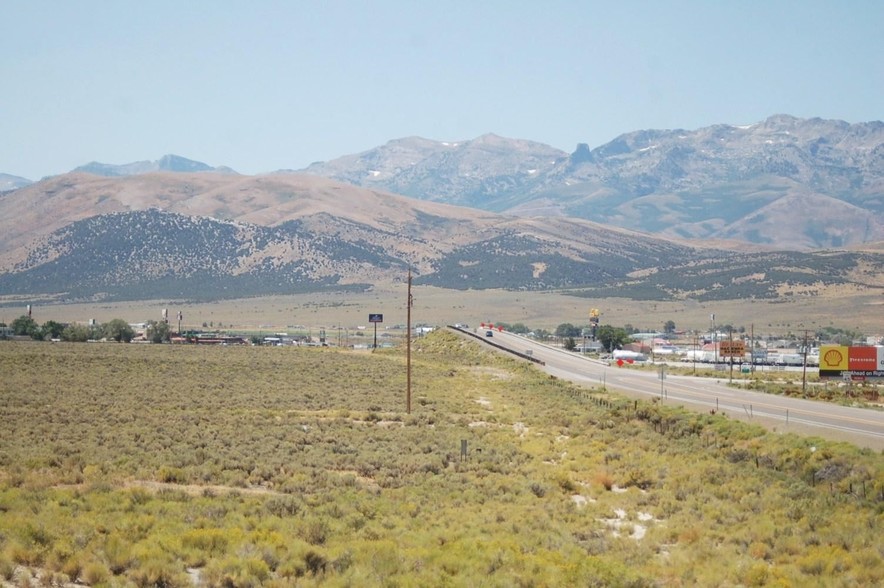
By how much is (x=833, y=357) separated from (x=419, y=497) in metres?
67.7

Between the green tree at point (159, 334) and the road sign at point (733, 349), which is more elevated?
the road sign at point (733, 349)

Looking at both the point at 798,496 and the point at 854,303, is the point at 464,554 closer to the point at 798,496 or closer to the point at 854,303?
the point at 798,496

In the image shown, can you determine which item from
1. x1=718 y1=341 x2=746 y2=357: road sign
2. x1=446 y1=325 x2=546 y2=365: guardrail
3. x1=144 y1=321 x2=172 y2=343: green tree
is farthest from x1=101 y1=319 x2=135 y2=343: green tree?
x1=718 y1=341 x2=746 y2=357: road sign

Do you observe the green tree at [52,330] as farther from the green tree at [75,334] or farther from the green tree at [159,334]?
the green tree at [159,334]

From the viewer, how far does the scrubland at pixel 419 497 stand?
1588 centimetres

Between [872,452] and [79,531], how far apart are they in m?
20.3

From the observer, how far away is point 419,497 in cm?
2203

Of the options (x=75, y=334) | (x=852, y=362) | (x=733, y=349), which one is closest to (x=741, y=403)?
(x=733, y=349)

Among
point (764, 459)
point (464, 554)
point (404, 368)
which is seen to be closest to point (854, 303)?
point (404, 368)

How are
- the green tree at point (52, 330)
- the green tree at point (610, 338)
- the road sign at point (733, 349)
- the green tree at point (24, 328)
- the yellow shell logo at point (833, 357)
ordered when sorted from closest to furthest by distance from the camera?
the road sign at point (733, 349) < the yellow shell logo at point (833, 357) < the green tree at point (52, 330) < the green tree at point (24, 328) < the green tree at point (610, 338)

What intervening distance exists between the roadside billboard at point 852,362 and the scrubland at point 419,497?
45121mm

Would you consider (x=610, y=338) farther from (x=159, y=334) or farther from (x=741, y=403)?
(x=741, y=403)

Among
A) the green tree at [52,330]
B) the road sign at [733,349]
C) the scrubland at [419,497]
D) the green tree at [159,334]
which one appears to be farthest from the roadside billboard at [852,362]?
the green tree at [52,330]

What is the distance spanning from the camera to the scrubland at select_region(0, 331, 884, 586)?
15883 mm
